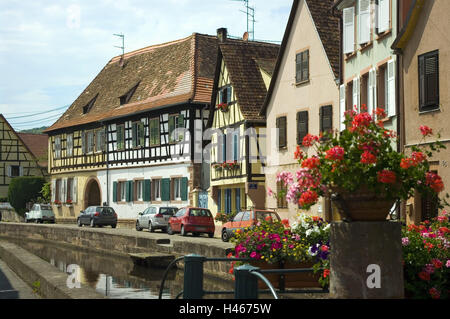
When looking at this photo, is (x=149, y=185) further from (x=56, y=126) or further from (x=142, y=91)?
(x=56, y=126)

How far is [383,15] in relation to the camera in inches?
854

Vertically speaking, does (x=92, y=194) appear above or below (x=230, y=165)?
below

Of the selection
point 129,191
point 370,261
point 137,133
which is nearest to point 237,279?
point 370,261

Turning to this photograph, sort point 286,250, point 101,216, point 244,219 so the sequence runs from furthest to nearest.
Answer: point 101,216 < point 244,219 < point 286,250

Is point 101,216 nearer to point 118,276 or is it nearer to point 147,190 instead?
point 147,190

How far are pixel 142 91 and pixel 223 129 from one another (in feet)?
32.8

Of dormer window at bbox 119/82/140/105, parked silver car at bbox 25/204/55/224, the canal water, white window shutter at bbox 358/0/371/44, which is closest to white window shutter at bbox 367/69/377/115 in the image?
white window shutter at bbox 358/0/371/44

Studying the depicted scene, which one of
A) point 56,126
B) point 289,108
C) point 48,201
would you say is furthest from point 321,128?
point 48,201

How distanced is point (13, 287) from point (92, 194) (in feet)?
123

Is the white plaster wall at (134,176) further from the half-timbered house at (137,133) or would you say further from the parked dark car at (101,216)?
the parked dark car at (101,216)

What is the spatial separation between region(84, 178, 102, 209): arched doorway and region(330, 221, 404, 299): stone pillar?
146 feet

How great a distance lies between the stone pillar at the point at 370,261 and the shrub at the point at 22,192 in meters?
55.6

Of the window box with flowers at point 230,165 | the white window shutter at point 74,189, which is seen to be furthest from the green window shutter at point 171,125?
the white window shutter at point 74,189
